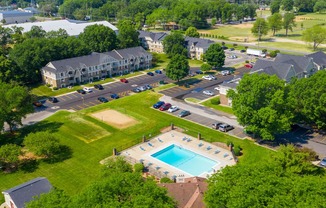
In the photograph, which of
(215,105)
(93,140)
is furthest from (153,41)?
(93,140)

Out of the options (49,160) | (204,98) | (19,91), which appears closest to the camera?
(49,160)

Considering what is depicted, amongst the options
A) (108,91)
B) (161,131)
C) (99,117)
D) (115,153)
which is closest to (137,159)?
(115,153)

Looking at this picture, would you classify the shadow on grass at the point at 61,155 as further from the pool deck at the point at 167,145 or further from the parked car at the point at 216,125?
the parked car at the point at 216,125

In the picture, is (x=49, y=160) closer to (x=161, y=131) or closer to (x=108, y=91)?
(x=161, y=131)

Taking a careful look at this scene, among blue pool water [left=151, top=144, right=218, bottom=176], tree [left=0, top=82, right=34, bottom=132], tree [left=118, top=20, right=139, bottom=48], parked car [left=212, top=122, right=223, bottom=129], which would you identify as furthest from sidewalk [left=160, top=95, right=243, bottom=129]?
tree [left=118, top=20, right=139, bottom=48]

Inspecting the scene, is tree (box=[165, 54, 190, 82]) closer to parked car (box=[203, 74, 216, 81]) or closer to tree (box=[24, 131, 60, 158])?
parked car (box=[203, 74, 216, 81])

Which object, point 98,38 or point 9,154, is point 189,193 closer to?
point 9,154

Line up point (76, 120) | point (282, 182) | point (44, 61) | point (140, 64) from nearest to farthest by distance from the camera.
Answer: point (282, 182)
point (76, 120)
point (44, 61)
point (140, 64)
